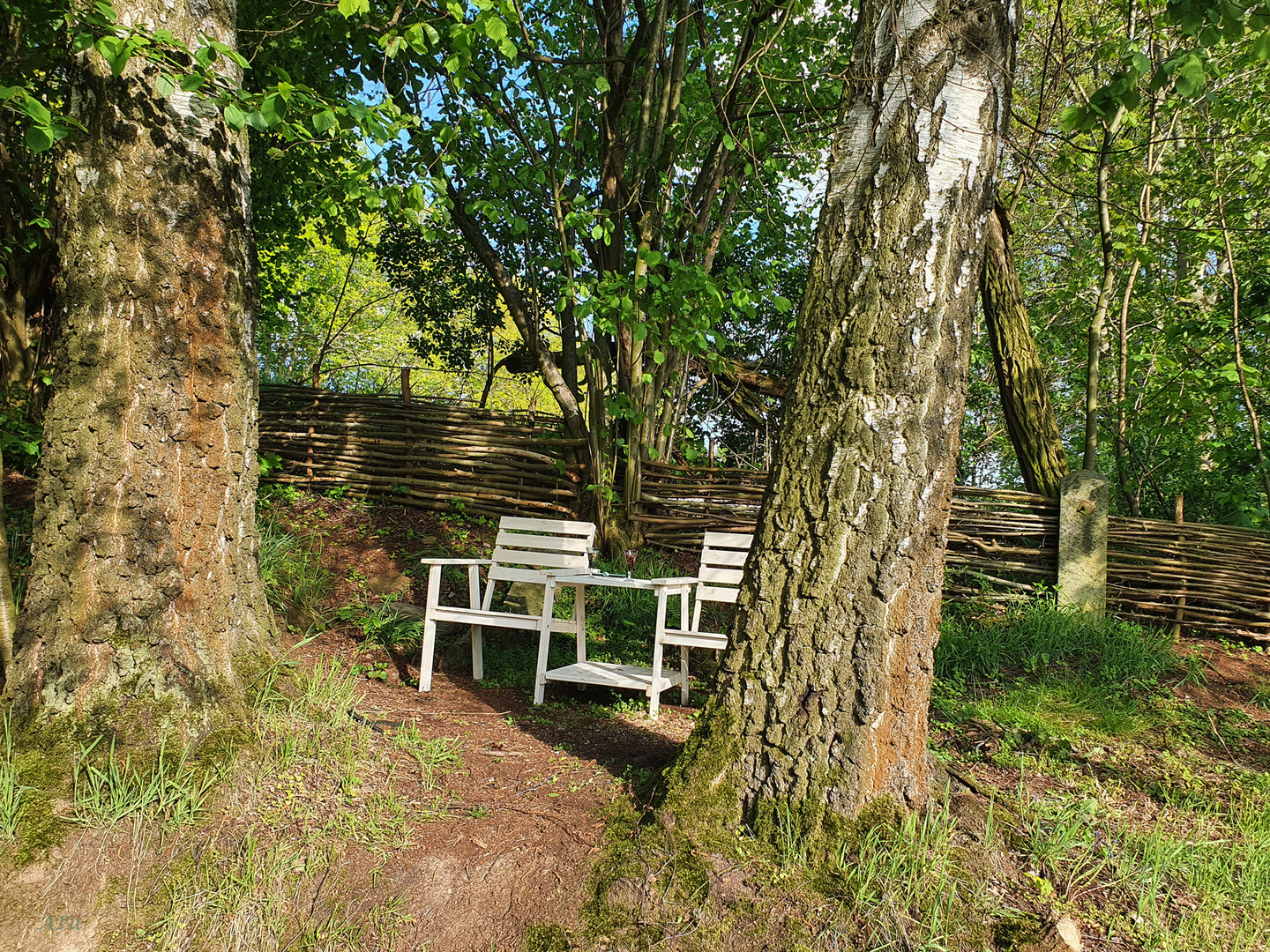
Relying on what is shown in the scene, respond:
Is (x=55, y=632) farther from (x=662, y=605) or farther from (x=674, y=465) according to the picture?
(x=674, y=465)

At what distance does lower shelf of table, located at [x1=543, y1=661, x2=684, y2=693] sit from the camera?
371 centimetres

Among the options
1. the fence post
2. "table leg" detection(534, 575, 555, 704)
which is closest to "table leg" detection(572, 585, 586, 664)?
"table leg" detection(534, 575, 555, 704)

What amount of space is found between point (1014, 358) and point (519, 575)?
13.0 feet

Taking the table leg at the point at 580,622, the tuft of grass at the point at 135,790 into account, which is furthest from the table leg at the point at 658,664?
the tuft of grass at the point at 135,790

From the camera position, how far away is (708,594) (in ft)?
13.8

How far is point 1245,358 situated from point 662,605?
7051 mm

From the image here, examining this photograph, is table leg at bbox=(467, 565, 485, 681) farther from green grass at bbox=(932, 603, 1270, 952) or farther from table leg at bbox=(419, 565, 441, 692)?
green grass at bbox=(932, 603, 1270, 952)

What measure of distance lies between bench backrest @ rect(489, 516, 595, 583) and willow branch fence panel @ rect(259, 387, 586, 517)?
1.73 meters

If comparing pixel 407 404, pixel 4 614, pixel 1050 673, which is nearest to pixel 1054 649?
pixel 1050 673

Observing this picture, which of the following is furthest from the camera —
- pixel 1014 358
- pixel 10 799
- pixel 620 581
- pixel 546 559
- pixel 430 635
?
pixel 1014 358

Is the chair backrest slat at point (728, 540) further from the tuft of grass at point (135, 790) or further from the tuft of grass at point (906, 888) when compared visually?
the tuft of grass at point (135, 790)

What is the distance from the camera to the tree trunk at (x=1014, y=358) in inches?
228

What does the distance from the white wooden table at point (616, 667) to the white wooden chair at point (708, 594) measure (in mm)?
17

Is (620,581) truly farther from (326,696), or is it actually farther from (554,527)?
(326,696)
